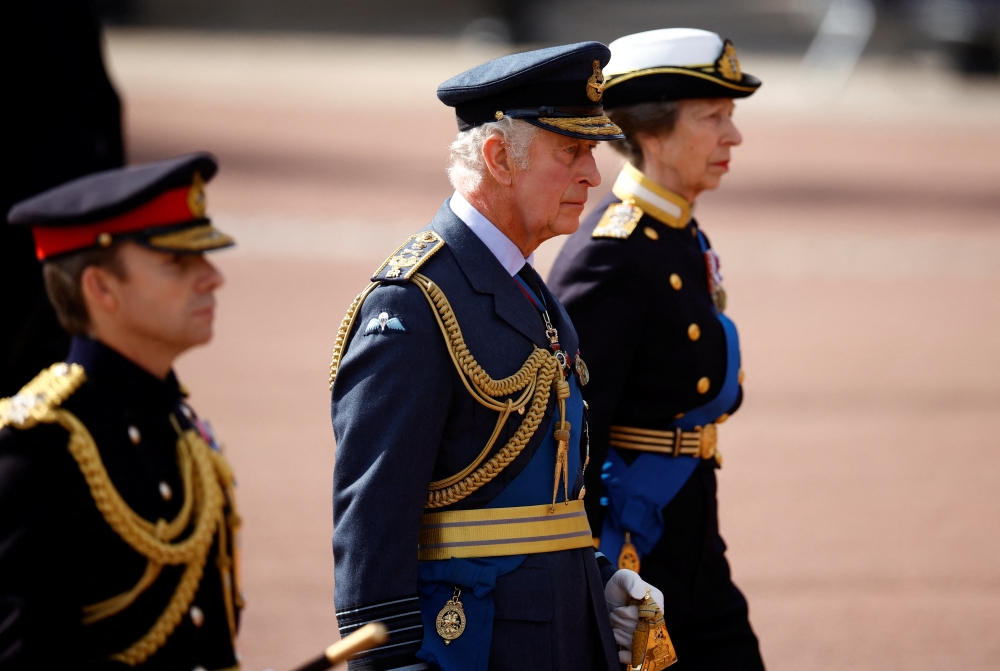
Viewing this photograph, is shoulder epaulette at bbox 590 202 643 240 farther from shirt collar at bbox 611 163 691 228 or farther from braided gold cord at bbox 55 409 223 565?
braided gold cord at bbox 55 409 223 565

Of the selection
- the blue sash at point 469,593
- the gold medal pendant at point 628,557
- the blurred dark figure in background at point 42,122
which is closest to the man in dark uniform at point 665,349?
the gold medal pendant at point 628,557

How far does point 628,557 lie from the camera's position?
3.53 m

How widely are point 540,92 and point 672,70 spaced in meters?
1.05

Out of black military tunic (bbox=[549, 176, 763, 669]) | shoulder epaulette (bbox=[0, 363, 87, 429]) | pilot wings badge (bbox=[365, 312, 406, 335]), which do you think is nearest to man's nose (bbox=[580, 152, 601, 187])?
pilot wings badge (bbox=[365, 312, 406, 335])

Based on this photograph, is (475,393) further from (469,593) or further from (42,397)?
(42,397)

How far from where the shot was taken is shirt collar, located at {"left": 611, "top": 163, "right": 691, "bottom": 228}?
3.73 meters

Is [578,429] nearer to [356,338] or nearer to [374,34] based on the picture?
A: [356,338]

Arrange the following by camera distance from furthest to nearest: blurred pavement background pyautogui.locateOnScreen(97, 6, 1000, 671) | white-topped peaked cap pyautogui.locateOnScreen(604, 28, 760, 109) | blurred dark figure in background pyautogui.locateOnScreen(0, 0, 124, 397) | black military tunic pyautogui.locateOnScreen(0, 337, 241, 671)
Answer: blurred pavement background pyautogui.locateOnScreen(97, 6, 1000, 671) < blurred dark figure in background pyautogui.locateOnScreen(0, 0, 124, 397) < white-topped peaked cap pyautogui.locateOnScreen(604, 28, 760, 109) < black military tunic pyautogui.locateOnScreen(0, 337, 241, 671)

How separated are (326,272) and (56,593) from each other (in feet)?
31.1

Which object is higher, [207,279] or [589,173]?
[589,173]

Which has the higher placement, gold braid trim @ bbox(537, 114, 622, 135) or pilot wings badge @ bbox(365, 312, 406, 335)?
gold braid trim @ bbox(537, 114, 622, 135)

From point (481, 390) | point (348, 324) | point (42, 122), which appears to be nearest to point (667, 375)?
point (481, 390)

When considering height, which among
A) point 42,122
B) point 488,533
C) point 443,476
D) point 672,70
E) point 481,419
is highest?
point 42,122

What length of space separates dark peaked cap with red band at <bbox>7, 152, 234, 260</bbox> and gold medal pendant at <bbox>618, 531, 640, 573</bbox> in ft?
4.47
